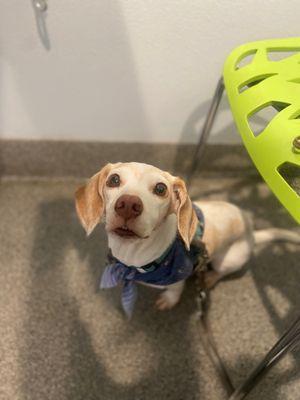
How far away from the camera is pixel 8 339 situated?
1.17 m

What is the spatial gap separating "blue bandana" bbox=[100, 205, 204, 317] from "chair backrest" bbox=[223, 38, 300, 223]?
283 millimetres

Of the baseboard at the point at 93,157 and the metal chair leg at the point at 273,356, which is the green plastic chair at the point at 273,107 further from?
the baseboard at the point at 93,157

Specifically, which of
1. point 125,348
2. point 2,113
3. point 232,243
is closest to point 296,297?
point 232,243

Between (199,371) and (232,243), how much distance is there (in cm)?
38

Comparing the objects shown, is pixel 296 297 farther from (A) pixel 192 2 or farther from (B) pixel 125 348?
(A) pixel 192 2

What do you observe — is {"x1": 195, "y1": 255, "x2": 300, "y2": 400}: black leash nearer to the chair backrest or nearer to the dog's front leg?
the dog's front leg

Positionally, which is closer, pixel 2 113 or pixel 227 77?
pixel 227 77

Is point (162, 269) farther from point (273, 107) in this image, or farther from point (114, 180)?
point (273, 107)

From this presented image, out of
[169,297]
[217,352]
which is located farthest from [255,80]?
[217,352]

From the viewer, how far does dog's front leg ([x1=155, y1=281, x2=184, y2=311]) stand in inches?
46.4

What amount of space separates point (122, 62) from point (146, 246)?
0.63 m

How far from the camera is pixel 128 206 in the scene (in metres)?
0.76

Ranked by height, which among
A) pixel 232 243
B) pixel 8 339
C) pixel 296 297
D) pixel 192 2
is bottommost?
pixel 296 297

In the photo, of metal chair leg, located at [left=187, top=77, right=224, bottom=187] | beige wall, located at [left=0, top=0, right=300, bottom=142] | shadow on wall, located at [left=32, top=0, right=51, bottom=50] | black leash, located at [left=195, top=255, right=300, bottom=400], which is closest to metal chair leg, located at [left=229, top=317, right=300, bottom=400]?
black leash, located at [left=195, top=255, right=300, bottom=400]
